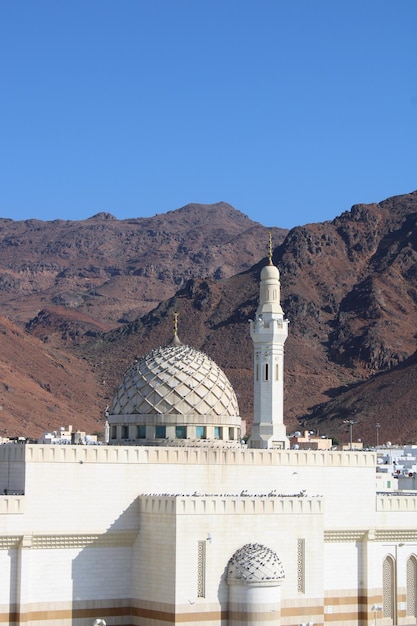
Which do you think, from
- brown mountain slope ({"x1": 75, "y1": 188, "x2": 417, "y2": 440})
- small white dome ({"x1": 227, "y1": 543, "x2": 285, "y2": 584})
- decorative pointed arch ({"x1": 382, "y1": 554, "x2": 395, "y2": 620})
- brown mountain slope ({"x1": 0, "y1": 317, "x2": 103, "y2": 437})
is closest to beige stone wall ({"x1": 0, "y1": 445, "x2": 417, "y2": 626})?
small white dome ({"x1": 227, "y1": 543, "x2": 285, "y2": 584})

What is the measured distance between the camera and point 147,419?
38.4 metres

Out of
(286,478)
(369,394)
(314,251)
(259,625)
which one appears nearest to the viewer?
(259,625)

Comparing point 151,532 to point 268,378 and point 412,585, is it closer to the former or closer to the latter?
point 268,378

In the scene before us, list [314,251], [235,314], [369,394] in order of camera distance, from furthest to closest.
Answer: [314,251]
[235,314]
[369,394]

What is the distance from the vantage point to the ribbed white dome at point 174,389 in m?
38.4

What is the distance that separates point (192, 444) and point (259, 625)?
21.3 ft

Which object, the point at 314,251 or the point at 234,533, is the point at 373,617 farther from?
the point at 314,251

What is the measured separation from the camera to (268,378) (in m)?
42.1

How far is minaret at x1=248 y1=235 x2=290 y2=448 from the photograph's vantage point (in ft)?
137

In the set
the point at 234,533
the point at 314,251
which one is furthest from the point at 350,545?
the point at 314,251

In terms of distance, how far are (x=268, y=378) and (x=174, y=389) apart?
463cm

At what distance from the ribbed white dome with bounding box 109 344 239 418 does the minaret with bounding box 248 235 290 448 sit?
223 centimetres

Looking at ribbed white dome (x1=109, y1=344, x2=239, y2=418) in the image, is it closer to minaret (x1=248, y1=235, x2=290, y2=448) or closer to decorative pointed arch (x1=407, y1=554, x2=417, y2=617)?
minaret (x1=248, y1=235, x2=290, y2=448)

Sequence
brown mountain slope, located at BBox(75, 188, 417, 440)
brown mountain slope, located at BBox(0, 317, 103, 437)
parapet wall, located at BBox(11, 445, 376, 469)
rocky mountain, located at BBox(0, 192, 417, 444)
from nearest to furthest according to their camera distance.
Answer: parapet wall, located at BBox(11, 445, 376, 469), brown mountain slope, located at BBox(0, 317, 103, 437), rocky mountain, located at BBox(0, 192, 417, 444), brown mountain slope, located at BBox(75, 188, 417, 440)
